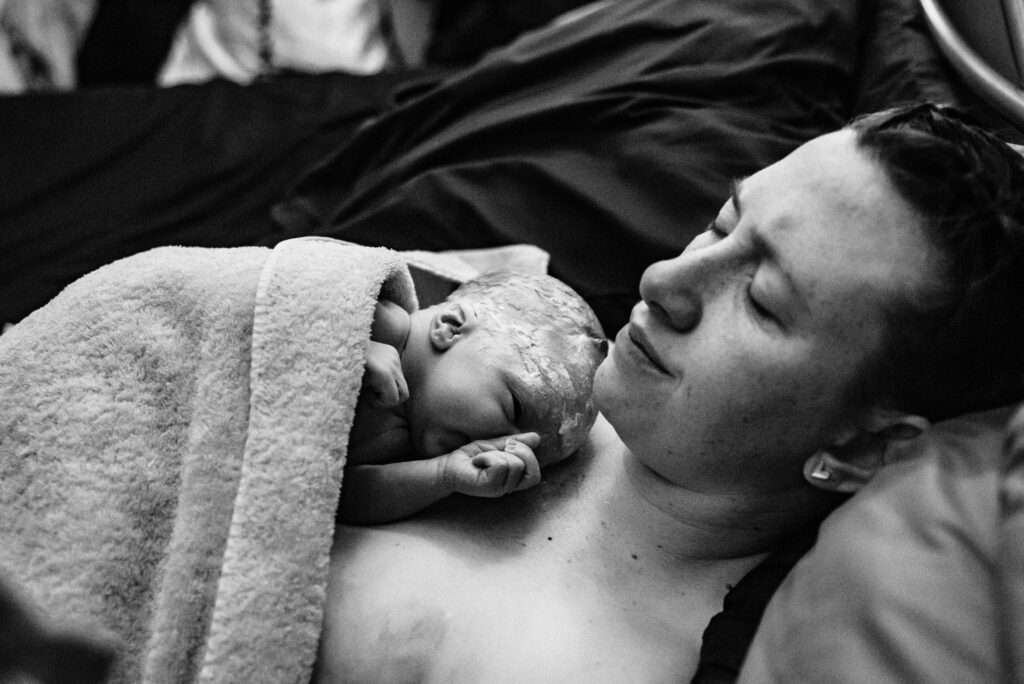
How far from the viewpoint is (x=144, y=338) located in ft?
3.18

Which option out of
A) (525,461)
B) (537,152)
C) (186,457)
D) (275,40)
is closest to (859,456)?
(525,461)

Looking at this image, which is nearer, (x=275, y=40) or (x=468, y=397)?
(x=468, y=397)

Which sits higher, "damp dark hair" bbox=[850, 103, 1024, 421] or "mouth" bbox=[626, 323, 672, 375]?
"damp dark hair" bbox=[850, 103, 1024, 421]

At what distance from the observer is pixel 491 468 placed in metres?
0.96

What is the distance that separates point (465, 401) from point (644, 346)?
22cm

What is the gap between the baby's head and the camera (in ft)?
3.43

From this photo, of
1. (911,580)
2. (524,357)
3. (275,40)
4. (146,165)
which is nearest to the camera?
(911,580)

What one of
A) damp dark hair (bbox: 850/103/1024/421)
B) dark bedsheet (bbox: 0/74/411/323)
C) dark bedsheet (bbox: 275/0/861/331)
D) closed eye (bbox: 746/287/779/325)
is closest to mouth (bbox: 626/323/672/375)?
closed eye (bbox: 746/287/779/325)

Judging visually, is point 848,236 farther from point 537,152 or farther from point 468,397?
point 537,152

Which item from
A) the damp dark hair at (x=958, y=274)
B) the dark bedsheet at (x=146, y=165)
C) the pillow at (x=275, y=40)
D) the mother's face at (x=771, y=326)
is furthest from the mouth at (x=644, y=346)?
the pillow at (x=275, y=40)

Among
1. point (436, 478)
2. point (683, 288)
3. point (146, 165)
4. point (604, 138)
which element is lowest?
point (146, 165)

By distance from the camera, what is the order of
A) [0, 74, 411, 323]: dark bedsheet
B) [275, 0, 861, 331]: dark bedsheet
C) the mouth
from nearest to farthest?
the mouth
[275, 0, 861, 331]: dark bedsheet
[0, 74, 411, 323]: dark bedsheet

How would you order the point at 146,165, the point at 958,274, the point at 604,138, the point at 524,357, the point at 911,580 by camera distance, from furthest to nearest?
the point at 146,165, the point at 604,138, the point at 524,357, the point at 958,274, the point at 911,580

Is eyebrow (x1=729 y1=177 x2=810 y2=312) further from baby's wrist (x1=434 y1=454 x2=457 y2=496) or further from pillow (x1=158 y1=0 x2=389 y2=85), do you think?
pillow (x1=158 y1=0 x2=389 y2=85)
